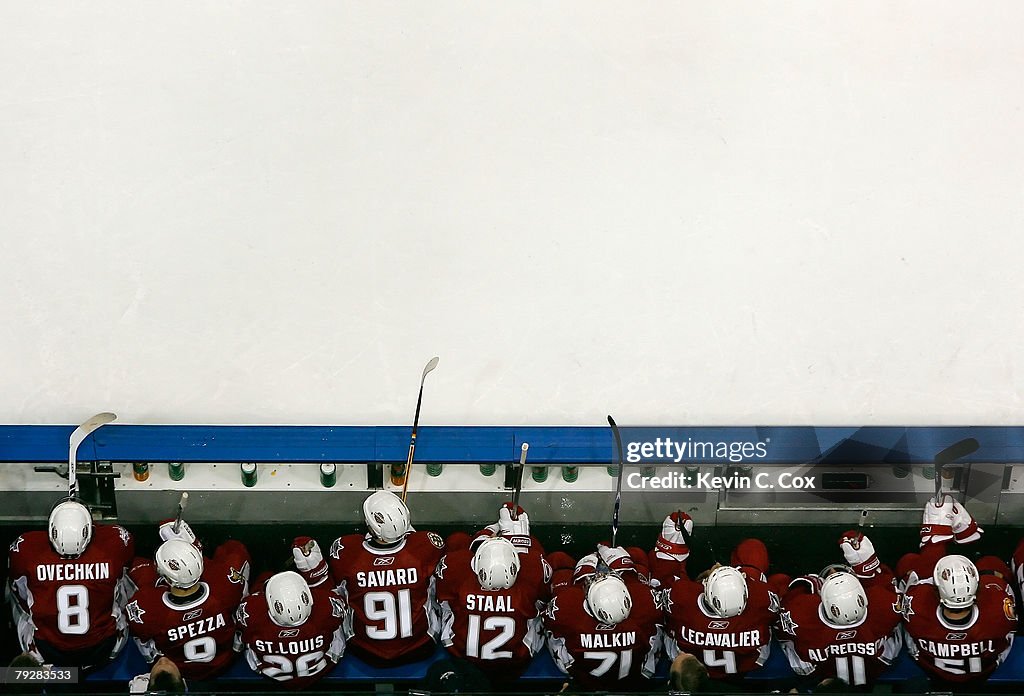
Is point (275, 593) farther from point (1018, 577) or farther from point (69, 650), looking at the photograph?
point (1018, 577)

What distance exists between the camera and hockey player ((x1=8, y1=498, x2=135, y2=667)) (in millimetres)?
3023

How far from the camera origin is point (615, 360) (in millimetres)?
3371

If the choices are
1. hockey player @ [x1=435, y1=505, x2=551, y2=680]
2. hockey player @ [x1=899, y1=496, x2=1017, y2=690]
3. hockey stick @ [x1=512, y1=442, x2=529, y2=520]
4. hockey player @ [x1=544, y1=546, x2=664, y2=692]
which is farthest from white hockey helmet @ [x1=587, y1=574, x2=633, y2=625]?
hockey player @ [x1=899, y1=496, x2=1017, y2=690]

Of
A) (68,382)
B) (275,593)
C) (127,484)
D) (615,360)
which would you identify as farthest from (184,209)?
(615,360)

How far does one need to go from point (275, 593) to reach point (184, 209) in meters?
1.22

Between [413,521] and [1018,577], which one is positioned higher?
[413,521]

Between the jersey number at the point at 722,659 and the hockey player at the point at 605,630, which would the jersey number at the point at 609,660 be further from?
the jersey number at the point at 722,659

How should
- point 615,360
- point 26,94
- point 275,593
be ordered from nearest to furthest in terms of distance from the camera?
point 275,593
point 26,94
point 615,360

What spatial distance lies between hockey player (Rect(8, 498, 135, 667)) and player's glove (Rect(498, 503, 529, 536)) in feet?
3.79

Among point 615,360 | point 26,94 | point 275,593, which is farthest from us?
point 615,360

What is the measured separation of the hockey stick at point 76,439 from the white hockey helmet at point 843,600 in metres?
2.28

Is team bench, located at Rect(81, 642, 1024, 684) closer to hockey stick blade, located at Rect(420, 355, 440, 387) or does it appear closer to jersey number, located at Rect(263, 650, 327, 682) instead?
jersey number, located at Rect(263, 650, 327, 682)

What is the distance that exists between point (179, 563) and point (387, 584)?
23.1 inches

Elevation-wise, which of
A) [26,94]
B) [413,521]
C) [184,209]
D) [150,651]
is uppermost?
[26,94]
